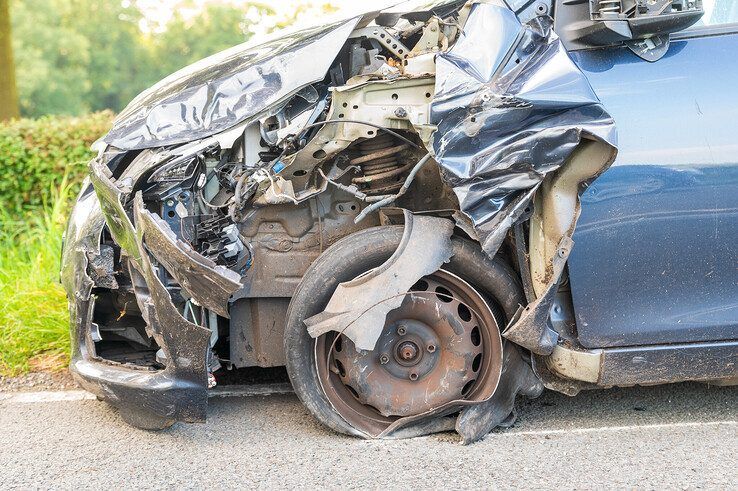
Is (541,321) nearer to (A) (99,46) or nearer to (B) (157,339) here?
(B) (157,339)

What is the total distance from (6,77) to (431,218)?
7744 mm

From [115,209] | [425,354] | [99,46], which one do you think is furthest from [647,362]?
[99,46]

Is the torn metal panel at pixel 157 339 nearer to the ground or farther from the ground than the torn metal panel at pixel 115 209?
nearer to the ground

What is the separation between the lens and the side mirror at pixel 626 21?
3174 mm

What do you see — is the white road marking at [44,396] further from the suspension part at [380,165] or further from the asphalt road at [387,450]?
the suspension part at [380,165]

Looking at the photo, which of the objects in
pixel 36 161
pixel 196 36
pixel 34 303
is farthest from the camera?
pixel 196 36

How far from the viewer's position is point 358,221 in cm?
356

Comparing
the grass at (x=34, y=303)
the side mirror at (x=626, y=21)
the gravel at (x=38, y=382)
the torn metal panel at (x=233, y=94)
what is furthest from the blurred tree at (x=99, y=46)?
the side mirror at (x=626, y=21)

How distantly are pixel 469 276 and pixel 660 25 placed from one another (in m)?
1.22

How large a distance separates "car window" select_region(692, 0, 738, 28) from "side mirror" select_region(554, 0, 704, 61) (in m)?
0.20

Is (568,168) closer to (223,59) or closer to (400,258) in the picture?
(400,258)

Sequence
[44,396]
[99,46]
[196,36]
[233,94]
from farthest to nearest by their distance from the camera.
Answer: [196,36], [99,46], [44,396], [233,94]

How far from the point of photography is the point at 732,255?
3.27m

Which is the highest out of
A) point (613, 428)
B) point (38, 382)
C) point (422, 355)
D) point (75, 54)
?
point (422, 355)
